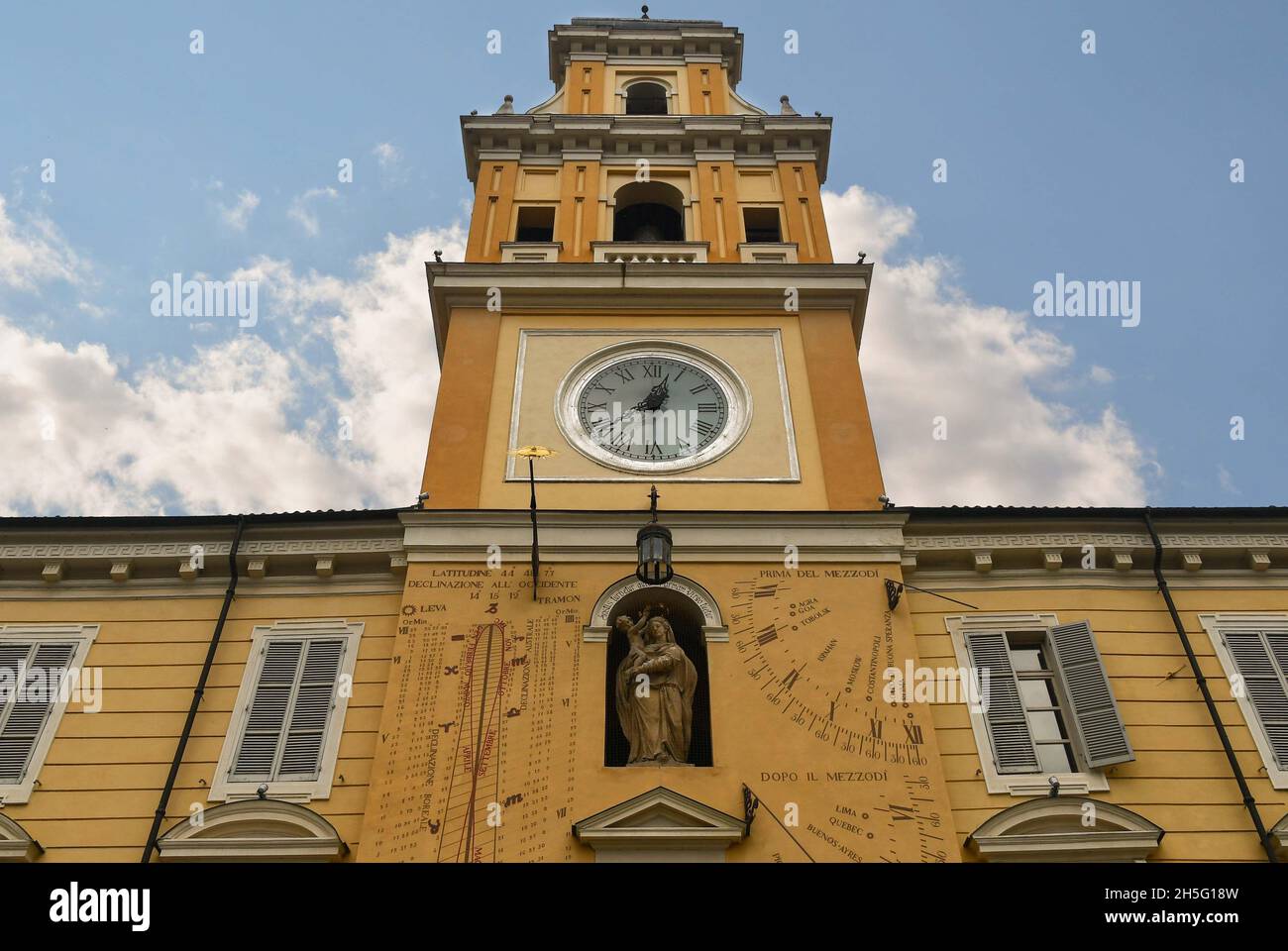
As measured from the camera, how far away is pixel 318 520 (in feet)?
54.3

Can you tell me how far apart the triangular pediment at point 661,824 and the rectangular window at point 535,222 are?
13.3 meters

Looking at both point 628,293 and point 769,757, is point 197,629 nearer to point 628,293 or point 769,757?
point 769,757

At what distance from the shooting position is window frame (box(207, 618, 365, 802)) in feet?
45.1

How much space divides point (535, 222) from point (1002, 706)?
13.7m

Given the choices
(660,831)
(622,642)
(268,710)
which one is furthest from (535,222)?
(660,831)

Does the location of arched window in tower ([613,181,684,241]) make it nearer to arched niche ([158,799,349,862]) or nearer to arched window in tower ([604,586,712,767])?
arched window in tower ([604,586,712,767])

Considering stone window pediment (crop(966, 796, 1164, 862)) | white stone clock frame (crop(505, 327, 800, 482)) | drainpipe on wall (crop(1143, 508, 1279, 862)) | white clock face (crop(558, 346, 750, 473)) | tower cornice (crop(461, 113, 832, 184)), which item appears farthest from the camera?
tower cornice (crop(461, 113, 832, 184))

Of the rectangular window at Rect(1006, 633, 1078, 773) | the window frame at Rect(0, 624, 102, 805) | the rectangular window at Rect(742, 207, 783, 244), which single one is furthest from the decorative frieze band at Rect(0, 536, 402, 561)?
the rectangular window at Rect(742, 207, 783, 244)

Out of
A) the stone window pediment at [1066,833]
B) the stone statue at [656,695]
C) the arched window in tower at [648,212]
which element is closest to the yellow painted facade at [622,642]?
the stone window pediment at [1066,833]

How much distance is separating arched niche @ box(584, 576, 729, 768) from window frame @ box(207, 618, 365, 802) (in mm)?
3194

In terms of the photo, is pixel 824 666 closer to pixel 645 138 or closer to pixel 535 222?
pixel 535 222
